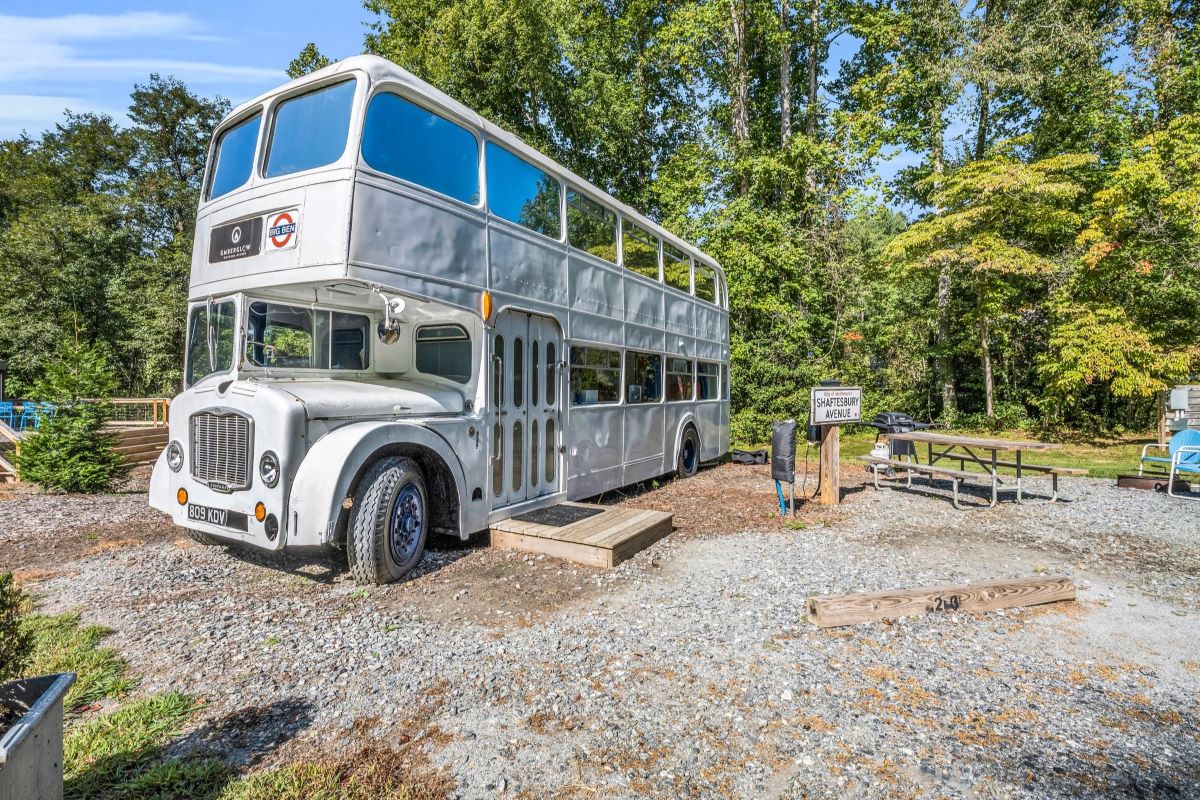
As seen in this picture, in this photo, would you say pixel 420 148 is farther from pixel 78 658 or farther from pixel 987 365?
pixel 987 365

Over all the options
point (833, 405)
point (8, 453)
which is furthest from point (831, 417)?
point (8, 453)

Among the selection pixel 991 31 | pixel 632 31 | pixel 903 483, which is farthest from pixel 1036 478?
pixel 632 31

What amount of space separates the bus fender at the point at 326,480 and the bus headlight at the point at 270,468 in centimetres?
15

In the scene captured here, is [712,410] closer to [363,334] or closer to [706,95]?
[363,334]

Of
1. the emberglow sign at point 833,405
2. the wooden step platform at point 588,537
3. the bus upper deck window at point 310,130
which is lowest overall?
the wooden step platform at point 588,537

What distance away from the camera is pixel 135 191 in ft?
103

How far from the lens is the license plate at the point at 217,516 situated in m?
4.55

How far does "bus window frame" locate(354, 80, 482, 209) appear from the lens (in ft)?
15.2

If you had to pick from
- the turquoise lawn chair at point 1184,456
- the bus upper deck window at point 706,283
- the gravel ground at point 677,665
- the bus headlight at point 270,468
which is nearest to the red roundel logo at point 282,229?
the bus headlight at point 270,468

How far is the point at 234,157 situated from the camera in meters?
5.35

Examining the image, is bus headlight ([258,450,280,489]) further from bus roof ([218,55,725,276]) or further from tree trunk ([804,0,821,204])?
tree trunk ([804,0,821,204])

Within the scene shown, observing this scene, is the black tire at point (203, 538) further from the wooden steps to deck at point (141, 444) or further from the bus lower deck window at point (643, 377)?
the wooden steps to deck at point (141, 444)

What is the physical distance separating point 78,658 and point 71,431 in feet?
25.8

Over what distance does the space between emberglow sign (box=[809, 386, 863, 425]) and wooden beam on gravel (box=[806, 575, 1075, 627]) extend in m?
3.43
